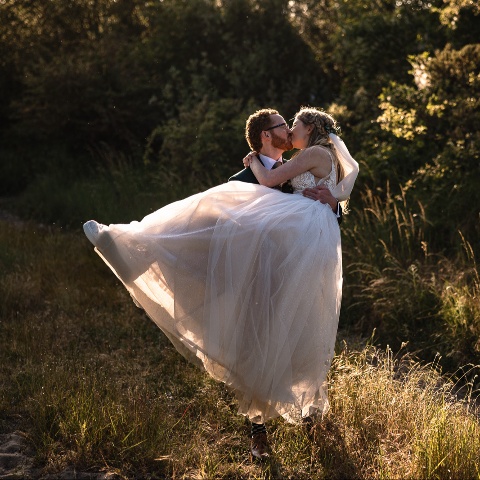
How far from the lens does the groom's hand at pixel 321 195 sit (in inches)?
182

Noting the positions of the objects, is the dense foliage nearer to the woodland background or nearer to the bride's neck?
the woodland background

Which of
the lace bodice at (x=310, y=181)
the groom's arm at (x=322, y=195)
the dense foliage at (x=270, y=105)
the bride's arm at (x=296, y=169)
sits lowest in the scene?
the dense foliage at (x=270, y=105)

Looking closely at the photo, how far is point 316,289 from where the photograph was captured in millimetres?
4379

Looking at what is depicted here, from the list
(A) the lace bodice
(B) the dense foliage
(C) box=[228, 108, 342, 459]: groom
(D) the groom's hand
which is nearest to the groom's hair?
(C) box=[228, 108, 342, 459]: groom

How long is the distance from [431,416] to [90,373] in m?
2.38

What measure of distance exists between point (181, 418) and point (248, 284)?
3.57 ft

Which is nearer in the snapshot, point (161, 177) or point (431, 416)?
point (431, 416)

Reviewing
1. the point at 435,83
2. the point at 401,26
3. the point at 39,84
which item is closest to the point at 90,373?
the point at 435,83

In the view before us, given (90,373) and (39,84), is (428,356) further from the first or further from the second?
(39,84)

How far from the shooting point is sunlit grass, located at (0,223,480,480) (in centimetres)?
414

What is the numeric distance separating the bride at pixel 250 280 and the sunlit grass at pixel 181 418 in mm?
313

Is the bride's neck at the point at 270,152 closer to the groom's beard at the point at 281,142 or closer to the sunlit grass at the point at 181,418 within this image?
the groom's beard at the point at 281,142

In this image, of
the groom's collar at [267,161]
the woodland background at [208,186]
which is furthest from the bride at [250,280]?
the woodland background at [208,186]

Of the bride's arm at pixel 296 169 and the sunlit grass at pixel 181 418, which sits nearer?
the sunlit grass at pixel 181 418
